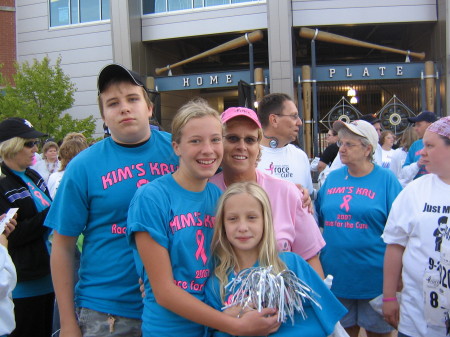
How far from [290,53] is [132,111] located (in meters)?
16.7

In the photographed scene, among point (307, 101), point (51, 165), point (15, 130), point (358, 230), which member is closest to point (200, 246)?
point (358, 230)

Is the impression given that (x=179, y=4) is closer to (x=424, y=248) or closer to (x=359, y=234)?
(x=359, y=234)

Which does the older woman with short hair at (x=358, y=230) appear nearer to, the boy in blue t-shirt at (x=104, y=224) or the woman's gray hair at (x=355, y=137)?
the woman's gray hair at (x=355, y=137)

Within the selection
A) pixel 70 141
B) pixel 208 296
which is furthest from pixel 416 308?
pixel 70 141

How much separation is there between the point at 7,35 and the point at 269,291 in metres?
24.3

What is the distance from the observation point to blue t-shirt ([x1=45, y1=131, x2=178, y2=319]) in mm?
2193

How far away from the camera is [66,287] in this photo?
220 cm

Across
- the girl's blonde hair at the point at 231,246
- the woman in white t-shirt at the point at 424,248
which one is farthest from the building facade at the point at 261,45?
the girl's blonde hair at the point at 231,246

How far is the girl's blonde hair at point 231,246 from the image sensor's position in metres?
2.10

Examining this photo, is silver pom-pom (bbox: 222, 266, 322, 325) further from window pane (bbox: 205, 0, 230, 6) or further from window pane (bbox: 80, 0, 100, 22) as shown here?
window pane (bbox: 80, 0, 100, 22)

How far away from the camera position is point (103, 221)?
7.26ft

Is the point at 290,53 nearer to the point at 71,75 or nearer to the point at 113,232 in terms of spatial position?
the point at 71,75

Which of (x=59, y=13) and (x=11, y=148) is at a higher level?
(x=59, y=13)

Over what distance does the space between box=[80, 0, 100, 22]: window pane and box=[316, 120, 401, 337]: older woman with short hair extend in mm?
20014
